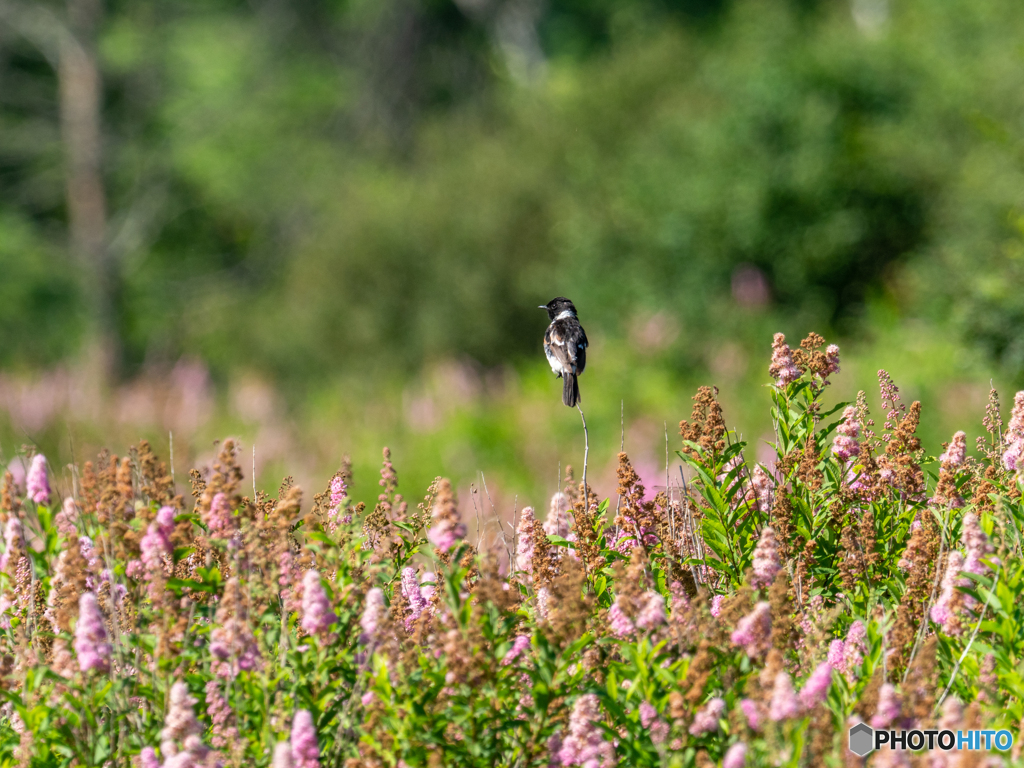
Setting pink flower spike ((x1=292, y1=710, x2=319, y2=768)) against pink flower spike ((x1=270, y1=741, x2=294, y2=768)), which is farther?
pink flower spike ((x1=292, y1=710, x2=319, y2=768))

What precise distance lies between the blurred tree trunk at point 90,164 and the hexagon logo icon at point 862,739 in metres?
20.7

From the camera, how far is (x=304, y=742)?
91.7 inches

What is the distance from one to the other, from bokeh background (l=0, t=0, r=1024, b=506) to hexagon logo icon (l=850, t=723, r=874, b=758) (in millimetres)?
4333

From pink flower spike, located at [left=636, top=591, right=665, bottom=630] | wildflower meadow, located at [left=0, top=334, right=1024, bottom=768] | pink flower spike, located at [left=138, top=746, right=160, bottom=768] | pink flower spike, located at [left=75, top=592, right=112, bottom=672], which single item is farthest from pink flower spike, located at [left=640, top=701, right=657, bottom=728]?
pink flower spike, located at [left=75, top=592, right=112, bottom=672]

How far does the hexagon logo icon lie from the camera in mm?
2383

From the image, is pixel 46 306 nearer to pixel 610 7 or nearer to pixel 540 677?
pixel 610 7

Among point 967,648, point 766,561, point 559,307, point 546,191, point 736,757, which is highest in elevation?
point 546,191

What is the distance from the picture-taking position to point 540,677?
2.50 metres

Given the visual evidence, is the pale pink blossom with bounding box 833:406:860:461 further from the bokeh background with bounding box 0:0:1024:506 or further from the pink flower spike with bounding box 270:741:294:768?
the bokeh background with bounding box 0:0:1024:506

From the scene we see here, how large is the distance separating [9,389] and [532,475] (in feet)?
24.8

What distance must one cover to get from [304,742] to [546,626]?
1.83ft

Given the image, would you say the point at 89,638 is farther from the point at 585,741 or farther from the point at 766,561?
the point at 766,561

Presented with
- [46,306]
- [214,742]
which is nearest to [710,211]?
[214,742]

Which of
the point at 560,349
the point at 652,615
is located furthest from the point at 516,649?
the point at 560,349
